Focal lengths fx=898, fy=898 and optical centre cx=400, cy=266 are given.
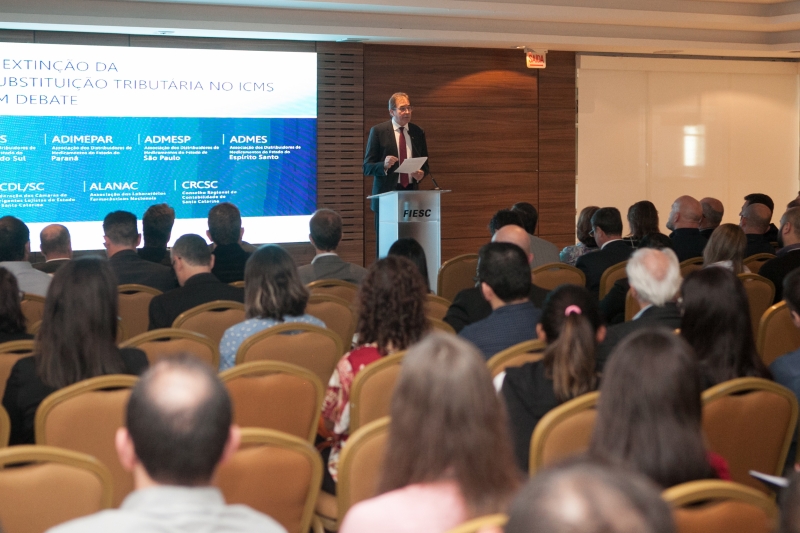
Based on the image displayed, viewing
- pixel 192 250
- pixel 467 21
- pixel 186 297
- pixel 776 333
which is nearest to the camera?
pixel 776 333

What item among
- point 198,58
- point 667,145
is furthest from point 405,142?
point 667,145

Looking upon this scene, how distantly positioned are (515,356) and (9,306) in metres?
1.95

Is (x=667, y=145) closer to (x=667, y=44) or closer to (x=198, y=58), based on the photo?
(x=667, y=44)

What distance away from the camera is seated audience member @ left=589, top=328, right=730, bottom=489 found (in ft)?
6.40

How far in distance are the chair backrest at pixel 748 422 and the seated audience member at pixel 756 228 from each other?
4.41m

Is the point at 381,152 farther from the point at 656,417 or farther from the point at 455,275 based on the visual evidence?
the point at 656,417

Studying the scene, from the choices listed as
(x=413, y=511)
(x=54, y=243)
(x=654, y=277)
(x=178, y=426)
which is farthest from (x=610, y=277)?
(x=178, y=426)

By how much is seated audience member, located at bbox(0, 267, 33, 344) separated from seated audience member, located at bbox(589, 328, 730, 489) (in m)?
2.43

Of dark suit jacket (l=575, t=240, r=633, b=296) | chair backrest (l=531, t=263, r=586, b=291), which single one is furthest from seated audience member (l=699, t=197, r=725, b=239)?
chair backrest (l=531, t=263, r=586, b=291)

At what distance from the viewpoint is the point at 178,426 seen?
1600 mm

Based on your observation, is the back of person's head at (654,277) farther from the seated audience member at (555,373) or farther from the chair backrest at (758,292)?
the chair backrest at (758,292)

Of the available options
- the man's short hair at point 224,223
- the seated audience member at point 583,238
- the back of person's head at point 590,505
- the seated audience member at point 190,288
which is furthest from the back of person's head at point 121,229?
the back of person's head at point 590,505

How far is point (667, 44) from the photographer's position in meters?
11.1

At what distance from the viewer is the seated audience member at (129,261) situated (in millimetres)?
5613
